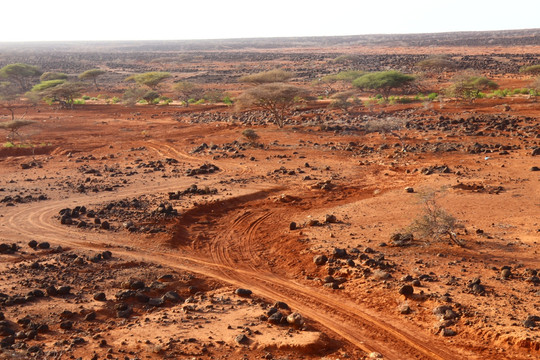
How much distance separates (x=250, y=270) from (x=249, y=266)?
25 cm

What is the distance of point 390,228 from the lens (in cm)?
1202

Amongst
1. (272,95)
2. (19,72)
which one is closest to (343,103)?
(272,95)

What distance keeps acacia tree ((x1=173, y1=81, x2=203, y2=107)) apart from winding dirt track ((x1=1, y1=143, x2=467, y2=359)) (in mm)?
26172

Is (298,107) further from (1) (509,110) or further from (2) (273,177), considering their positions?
(2) (273,177)

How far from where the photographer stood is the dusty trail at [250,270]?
7.62m

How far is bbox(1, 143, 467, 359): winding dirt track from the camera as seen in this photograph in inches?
301

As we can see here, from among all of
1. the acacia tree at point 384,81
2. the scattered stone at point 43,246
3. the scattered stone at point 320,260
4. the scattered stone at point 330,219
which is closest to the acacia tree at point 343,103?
the acacia tree at point 384,81

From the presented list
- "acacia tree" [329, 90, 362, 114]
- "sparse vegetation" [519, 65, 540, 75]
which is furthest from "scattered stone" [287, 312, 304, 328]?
"sparse vegetation" [519, 65, 540, 75]

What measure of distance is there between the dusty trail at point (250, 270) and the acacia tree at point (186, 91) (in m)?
26.8

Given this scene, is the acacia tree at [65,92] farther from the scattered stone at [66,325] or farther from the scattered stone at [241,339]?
the scattered stone at [241,339]

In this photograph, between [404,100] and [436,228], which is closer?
[436,228]

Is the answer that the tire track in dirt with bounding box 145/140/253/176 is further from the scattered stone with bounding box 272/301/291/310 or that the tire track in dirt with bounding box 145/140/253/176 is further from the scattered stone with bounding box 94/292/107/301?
the scattered stone with bounding box 272/301/291/310

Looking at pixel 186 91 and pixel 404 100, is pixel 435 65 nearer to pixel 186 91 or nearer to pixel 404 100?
pixel 404 100

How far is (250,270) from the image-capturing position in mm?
10695
